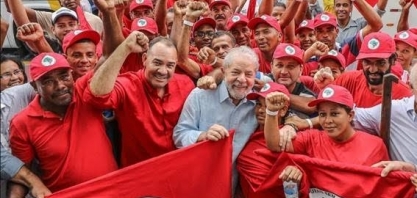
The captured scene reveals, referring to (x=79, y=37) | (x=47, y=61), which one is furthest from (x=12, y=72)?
(x=47, y=61)

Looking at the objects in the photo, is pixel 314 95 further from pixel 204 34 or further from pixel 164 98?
pixel 204 34

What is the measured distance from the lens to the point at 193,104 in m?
5.39

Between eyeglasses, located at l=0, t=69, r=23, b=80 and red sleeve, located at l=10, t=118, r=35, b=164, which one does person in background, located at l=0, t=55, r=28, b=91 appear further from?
red sleeve, located at l=10, t=118, r=35, b=164

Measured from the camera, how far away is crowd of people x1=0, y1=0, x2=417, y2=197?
495cm

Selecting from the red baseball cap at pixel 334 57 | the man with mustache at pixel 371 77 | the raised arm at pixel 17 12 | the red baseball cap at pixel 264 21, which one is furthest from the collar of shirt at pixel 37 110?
the red baseball cap at pixel 334 57

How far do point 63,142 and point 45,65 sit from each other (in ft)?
1.83

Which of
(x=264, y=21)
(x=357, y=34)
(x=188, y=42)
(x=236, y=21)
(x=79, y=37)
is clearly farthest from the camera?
(x=357, y=34)

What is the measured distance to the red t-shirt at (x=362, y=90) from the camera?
578cm

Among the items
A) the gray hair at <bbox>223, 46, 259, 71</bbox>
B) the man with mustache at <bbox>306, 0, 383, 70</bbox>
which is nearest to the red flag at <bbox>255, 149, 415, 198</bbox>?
the gray hair at <bbox>223, 46, 259, 71</bbox>

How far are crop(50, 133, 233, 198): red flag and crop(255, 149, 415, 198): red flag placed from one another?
13.1 inches

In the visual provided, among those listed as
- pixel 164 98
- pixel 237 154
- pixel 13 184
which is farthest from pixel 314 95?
pixel 13 184

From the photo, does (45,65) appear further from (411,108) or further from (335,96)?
(411,108)

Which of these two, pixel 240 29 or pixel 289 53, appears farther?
pixel 240 29

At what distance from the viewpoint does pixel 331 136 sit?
512 centimetres
